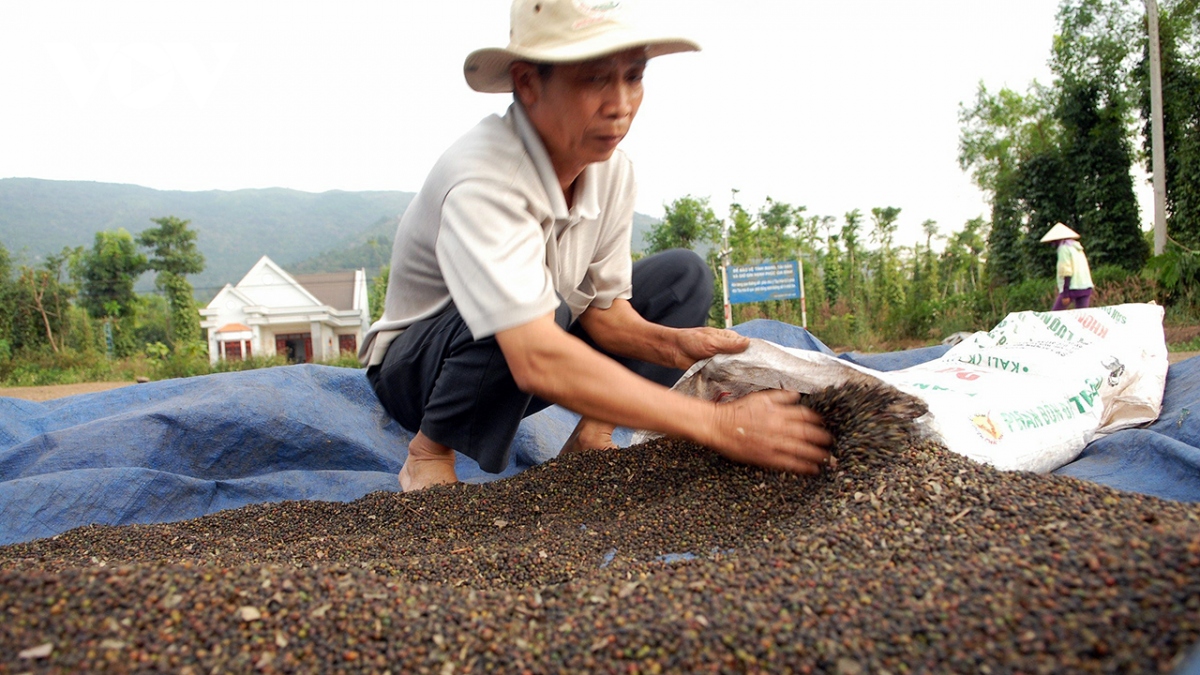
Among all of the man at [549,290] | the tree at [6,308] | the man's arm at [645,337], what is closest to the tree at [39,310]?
the tree at [6,308]

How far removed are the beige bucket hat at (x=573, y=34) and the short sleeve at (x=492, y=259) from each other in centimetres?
29

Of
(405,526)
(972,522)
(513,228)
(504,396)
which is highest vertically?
(513,228)

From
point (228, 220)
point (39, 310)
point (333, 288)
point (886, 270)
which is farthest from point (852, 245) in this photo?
point (228, 220)

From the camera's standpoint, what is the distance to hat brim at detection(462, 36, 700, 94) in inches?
51.6

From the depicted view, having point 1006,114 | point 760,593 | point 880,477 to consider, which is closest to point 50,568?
point 760,593

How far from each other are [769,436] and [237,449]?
Result: 1842mm

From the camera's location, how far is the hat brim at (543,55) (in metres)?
1.31

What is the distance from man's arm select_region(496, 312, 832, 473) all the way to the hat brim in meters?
0.49

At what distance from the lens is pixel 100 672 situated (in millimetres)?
749

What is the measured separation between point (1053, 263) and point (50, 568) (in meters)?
19.3

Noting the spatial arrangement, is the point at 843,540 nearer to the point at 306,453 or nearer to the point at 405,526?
the point at 405,526

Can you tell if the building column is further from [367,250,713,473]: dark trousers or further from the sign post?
[367,250,713,473]: dark trousers

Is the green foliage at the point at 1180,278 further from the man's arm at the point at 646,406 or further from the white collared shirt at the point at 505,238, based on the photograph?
the man's arm at the point at 646,406

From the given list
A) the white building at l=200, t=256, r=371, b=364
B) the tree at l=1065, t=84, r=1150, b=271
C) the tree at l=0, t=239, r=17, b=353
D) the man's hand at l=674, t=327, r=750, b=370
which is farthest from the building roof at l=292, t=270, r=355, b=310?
the man's hand at l=674, t=327, r=750, b=370
